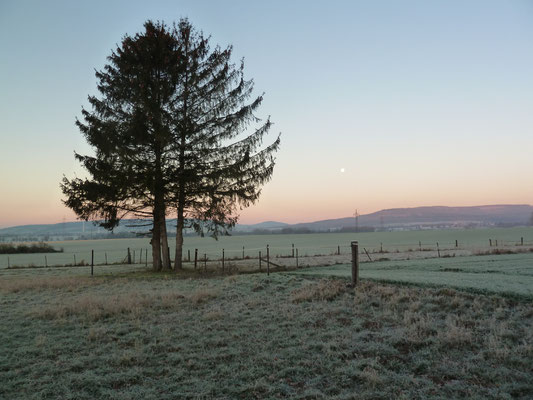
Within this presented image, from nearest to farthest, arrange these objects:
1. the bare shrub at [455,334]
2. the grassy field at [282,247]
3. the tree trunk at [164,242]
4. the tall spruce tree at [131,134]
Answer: the bare shrub at [455,334]
the tall spruce tree at [131,134]
the tree trunk at [164,242]
the grassy field at [282,247]

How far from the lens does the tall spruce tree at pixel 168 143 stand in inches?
853

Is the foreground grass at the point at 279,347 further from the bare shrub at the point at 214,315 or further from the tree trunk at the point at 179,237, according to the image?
the tree trunk at the point at 179,237

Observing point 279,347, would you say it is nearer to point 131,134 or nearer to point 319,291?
point 319,291

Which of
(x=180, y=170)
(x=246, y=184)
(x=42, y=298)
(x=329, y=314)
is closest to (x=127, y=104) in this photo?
(x=180, y=170)

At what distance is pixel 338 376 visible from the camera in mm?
6355

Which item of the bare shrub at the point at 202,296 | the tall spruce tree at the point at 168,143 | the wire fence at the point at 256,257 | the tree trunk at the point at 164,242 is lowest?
the wire fence at the point at 256,257

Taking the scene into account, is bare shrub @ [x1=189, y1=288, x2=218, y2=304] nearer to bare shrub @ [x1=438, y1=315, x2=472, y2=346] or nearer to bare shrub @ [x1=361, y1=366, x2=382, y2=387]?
bare shrub @ [x1=361, y1=366, x2=382, y2=387]

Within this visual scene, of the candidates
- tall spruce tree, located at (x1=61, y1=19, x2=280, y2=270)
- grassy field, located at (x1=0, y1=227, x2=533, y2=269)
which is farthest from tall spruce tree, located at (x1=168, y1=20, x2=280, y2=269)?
grassy field, located at (x1=0, y1=227, x2=533, y2=269)

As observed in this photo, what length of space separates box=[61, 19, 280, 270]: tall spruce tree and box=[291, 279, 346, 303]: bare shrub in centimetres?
1015

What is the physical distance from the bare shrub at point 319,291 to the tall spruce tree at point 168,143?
1015 centimetres

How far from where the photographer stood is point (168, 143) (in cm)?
2195

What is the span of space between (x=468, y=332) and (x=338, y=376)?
3.12m

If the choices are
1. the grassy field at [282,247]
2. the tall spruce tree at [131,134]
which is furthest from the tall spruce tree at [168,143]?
the grassy field at [282,247]

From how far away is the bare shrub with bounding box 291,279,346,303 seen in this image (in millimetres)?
12094
